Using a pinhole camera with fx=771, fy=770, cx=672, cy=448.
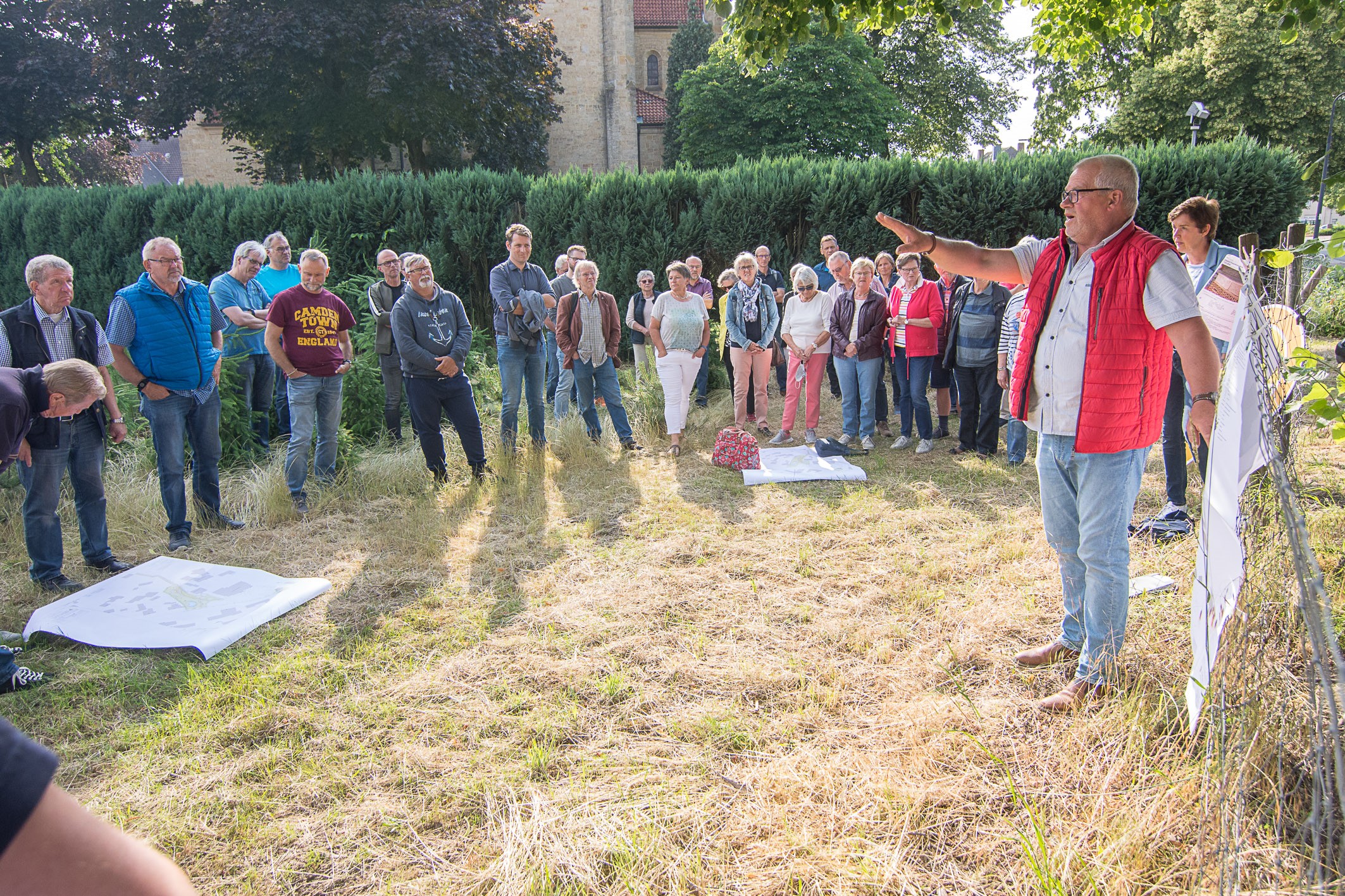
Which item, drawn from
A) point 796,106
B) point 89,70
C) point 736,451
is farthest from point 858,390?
point 89,70

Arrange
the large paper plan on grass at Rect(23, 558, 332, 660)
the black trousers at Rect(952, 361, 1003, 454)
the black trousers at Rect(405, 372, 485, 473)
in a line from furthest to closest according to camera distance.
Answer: the black trousers at Rect(952, 361, 1003, 454) < the black trousers at Rect(405, 372, 485, 473) < the large paper plan on grass at Rect(23, 558, 332, 660)

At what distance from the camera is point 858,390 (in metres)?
8.17

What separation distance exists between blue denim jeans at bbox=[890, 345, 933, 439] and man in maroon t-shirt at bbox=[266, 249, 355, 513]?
17.8 ft

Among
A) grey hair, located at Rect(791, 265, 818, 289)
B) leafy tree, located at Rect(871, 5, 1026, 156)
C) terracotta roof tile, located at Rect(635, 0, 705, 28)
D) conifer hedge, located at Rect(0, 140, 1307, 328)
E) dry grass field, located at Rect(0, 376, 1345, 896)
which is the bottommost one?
dry grass field, located at Rect(0, 376, 1345, 896)

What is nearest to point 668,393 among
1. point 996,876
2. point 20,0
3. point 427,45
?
point 996,876

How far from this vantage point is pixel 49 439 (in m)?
4.73

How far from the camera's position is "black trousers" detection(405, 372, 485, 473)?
21.7ft

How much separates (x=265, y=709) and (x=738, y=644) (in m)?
2.23

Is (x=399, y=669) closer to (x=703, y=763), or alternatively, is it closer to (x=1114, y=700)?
(x=703, y=763)

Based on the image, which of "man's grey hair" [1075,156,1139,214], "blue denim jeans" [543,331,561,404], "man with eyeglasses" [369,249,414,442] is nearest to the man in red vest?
"man's grey hair" [1075,156,1139,214]

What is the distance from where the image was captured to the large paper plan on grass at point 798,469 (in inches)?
275

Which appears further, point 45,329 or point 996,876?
point 45,329

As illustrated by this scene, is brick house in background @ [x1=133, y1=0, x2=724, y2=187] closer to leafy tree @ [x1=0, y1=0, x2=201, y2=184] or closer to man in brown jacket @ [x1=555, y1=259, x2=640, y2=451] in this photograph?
leafy tree @ [x1=0, y1=0, x2=201, y2=184]

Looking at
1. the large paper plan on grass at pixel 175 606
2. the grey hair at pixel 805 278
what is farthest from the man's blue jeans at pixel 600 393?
the large paper plan on grass at pixel 175 606
